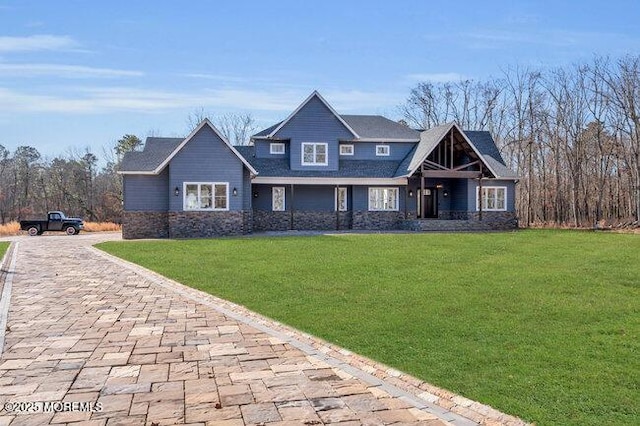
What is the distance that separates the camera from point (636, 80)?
100ft

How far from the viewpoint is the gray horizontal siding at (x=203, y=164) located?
23844 millimetres

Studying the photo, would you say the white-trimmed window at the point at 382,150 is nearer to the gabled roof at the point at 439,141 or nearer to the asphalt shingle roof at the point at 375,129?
the asphalt shingle roof at the point at 375,129

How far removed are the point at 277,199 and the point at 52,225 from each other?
12.9 meters

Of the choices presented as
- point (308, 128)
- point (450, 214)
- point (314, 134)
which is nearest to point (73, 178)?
point (308, 128)

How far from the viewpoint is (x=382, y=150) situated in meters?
29.9

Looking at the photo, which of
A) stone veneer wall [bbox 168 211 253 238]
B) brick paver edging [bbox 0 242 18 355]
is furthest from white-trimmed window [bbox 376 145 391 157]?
brick paver edging [bbox 0 242 18 355]

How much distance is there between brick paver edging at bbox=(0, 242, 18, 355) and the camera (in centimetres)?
690

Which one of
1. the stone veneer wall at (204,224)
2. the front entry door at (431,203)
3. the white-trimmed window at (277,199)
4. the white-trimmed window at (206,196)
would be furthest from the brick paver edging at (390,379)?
the front entry door at (431,203)

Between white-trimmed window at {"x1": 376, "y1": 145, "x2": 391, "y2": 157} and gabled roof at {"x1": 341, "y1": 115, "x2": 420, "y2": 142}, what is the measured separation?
1.54ft

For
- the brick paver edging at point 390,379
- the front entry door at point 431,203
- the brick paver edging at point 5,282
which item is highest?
the front entry door at point 431,203

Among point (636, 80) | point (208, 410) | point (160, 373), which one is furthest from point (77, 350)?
point (636, 80)

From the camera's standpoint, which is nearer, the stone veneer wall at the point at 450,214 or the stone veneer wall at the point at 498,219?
the stone veneer wall at the point at 498,219

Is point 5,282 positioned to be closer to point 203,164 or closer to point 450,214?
point 203,164

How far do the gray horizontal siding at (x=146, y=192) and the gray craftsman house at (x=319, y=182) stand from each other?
46 millimetres
